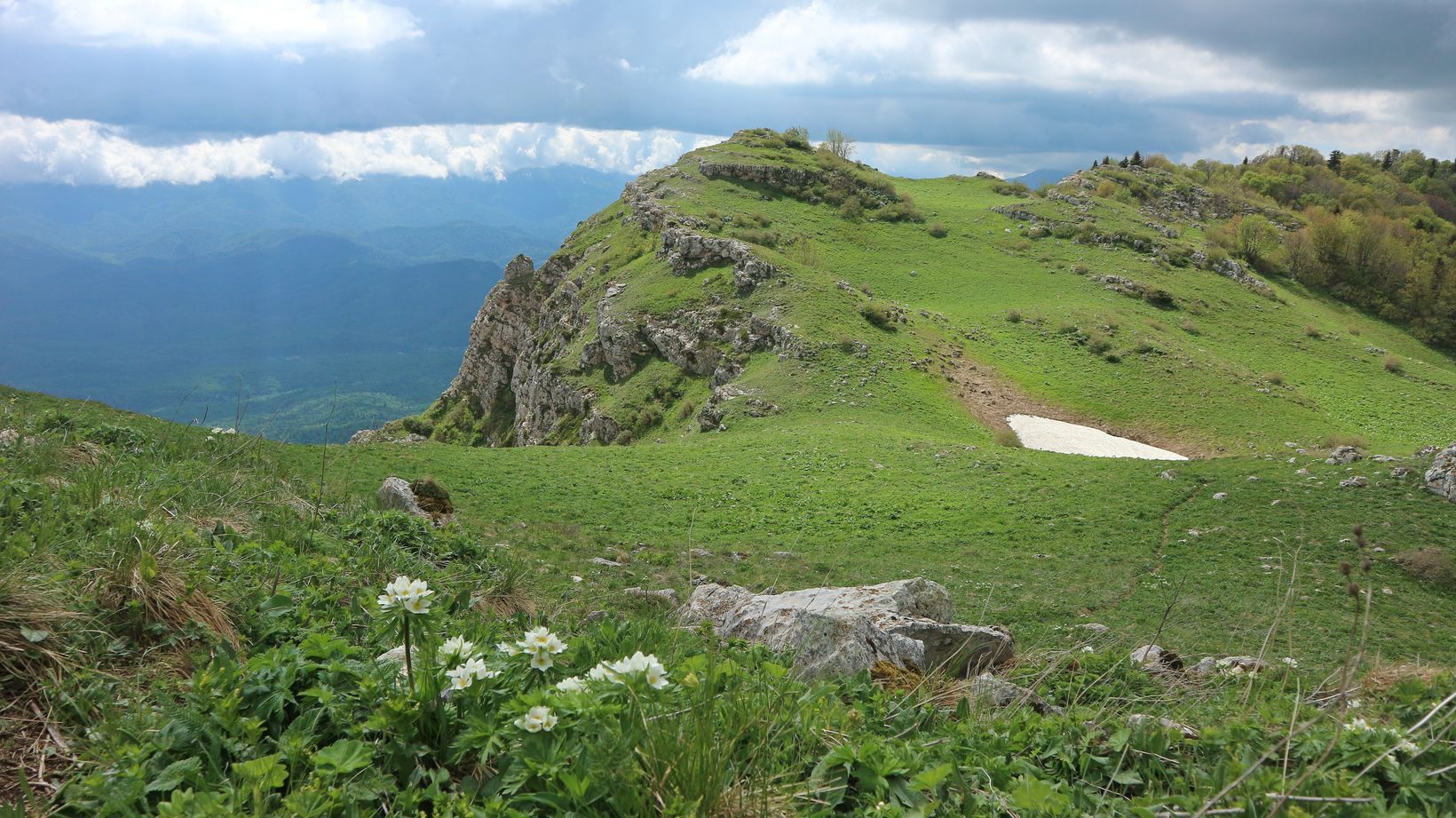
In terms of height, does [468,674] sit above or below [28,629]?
above

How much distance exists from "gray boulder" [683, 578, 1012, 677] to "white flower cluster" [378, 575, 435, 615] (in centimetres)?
280

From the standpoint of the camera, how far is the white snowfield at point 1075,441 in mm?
32312

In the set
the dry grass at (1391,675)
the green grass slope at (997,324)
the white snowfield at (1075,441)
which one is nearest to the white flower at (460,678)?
the dry grass at (1391,675)

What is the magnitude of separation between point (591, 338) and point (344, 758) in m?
46.3

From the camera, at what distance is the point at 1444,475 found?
19.0 metres

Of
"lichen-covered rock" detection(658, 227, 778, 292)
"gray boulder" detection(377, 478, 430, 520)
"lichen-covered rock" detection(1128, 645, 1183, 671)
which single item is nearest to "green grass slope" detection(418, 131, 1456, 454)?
"lichen-covered rock" detection(658, 227, 778, 292)

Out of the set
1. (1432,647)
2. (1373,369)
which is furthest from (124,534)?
(1373,369)

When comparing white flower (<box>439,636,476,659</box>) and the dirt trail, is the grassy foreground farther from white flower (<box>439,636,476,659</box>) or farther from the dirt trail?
the dirt trail

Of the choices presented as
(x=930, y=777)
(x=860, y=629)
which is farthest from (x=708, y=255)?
(x=930, y=777)

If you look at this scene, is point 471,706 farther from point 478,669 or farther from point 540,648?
point 540,648

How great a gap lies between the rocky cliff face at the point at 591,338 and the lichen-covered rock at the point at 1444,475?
2221cm

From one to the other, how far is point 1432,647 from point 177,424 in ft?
82.7

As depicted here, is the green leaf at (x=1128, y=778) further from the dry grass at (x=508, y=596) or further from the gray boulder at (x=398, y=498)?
the gray boulder at (x=398, y=498)

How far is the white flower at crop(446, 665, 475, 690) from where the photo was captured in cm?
328
